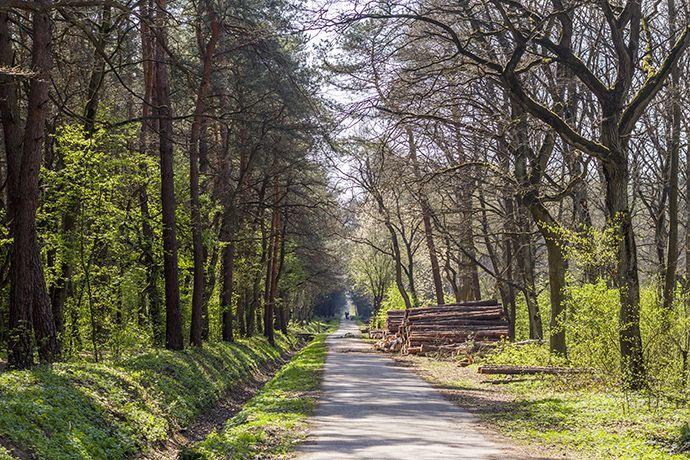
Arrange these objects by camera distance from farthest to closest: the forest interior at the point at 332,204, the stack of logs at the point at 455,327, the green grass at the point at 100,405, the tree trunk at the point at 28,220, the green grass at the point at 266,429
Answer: the stack of logs at the point at 455,327 → the tree trunk at the point at 28,220 → the forest interior at the point at 332,204 → the green grass at the point at 266,429 → the green grass at the point at 100,405

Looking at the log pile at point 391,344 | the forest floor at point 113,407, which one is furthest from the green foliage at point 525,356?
the log pile at point 391,344

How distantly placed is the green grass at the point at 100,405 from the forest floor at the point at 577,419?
543cm

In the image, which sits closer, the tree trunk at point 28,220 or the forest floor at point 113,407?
the forest floor at point 113,407

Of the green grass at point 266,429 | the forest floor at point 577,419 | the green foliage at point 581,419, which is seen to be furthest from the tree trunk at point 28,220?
the green foliage at point 581,419

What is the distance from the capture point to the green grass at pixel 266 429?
30.0 feet

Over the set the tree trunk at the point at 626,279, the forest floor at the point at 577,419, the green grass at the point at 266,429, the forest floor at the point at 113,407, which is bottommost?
the forest floor at the point at 577,419

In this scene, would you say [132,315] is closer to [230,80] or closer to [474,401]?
[230,80]

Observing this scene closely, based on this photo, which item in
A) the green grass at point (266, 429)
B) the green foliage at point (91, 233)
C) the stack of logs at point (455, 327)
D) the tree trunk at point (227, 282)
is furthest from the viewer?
the stack of logs at point (455, 327)

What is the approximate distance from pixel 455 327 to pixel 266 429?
63.8 ft

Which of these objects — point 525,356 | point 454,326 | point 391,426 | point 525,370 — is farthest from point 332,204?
point 391,426

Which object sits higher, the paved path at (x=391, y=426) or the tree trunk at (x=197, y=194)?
the tree trunk at (x=197, y=194)

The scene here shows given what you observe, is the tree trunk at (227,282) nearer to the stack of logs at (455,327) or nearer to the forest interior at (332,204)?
the forest interior at (332,204)

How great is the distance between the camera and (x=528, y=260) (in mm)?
27562

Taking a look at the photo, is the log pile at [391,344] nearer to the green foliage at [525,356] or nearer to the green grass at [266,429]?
the green foliage at [525,356]
